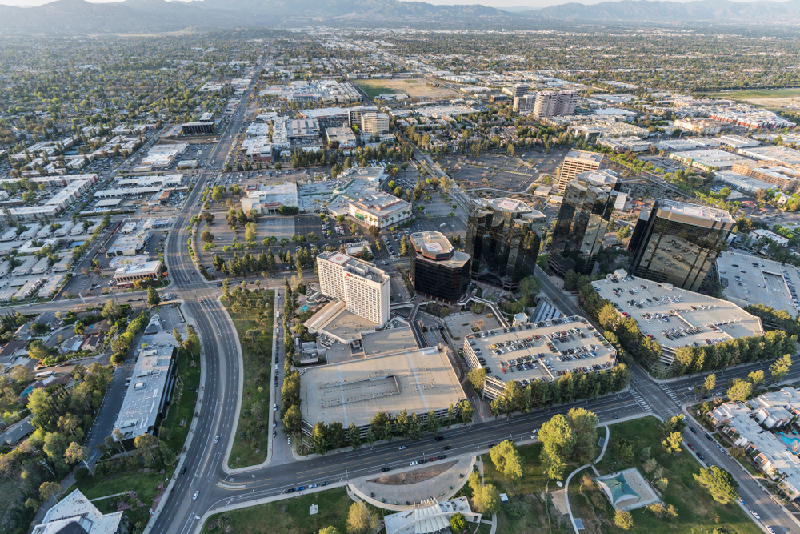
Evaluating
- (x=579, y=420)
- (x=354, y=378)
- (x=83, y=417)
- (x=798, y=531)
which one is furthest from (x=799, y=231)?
(x=83, y=417)

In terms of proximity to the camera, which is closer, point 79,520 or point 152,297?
point 79,520

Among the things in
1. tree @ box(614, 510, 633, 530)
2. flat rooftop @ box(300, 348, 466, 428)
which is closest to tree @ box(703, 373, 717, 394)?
tree @ box(614, 510, 633, 530)

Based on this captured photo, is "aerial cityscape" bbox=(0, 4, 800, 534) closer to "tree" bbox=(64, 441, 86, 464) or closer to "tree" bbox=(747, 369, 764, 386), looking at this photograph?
"tree" bbox=(64, 441, 86, 464)

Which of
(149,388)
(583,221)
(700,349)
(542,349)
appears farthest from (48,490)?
(583,221)

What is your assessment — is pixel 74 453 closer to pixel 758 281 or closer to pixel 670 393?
pixel 670 393

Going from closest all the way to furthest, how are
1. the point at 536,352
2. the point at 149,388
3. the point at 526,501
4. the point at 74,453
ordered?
the point at 74,453
the point at 526,501
the point at 149,388
the point at 536,352

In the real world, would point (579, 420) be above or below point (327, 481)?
above

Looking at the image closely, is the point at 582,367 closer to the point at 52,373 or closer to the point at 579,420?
the point at 579,420
